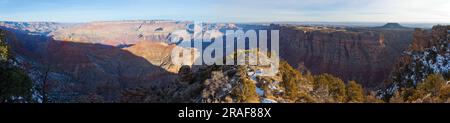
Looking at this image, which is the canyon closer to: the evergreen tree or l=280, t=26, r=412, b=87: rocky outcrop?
l=280, t=26, r=412, b=87: rocky outcrop

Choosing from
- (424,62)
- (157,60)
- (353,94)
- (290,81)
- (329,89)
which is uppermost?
(290,81)

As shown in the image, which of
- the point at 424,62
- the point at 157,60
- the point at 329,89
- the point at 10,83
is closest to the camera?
the point at 329,89

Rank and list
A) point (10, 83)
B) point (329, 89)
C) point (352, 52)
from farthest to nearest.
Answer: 1. point (352, 52)
2. point (10, 83)
3. point (329, 89)

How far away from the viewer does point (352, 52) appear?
72.2 meters

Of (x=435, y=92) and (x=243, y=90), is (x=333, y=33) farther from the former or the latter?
(x=243, y=90)

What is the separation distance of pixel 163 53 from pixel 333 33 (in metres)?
34.0

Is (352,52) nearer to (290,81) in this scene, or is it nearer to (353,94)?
(353,94)

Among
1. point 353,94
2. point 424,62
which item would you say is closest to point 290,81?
point 353,94

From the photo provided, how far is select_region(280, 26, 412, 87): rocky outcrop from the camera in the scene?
65.8 meters

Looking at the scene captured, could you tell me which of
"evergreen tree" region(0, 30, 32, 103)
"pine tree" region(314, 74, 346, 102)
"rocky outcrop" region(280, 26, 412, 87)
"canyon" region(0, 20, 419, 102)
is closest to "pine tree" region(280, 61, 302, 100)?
"pine tree" region(314, 74, 346, 102)

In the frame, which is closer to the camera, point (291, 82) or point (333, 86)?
point (291, 82)
